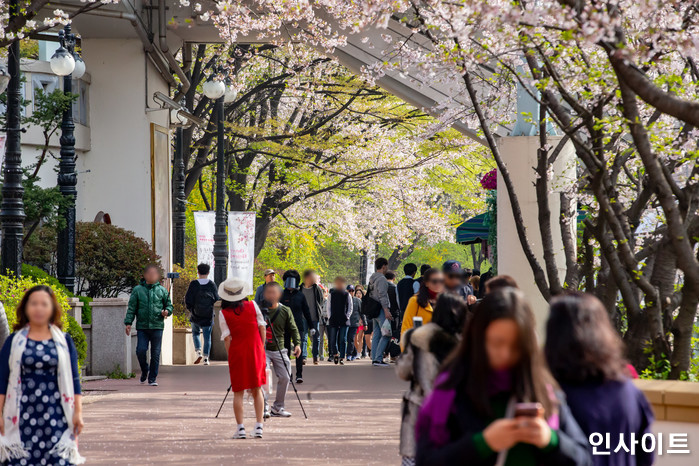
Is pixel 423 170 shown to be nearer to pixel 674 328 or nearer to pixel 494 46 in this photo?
pixel 494 46

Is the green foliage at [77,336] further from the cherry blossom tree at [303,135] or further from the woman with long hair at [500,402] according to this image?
the woman with long hair at [500,402]

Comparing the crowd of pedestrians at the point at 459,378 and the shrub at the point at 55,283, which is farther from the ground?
the shrub at the point at 55,283

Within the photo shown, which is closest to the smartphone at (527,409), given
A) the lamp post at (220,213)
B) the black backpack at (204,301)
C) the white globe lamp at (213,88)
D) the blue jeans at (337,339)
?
the black backpack at (204,301)

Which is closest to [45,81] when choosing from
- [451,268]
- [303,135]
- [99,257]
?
[99,257]

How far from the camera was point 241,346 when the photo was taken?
10.7 m

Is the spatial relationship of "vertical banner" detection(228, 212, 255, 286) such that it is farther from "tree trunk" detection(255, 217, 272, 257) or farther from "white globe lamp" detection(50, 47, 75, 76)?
"white globe lamp" detection(50, 47, 75, 76)

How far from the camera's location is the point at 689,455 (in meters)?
6.21

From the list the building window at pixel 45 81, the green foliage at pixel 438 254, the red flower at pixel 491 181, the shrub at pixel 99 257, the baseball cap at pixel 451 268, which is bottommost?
the baseball cap at pixel 451 268

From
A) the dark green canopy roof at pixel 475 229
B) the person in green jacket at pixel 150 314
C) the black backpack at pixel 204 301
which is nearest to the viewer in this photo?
the person in green jacket at pixel 150 314

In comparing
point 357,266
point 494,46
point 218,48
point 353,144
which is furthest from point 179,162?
point 357,266

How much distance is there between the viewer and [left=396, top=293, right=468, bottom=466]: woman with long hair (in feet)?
20.7

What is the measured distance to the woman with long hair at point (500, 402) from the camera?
3242 millimetres

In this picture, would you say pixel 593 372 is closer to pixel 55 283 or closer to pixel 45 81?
pixel 55 283

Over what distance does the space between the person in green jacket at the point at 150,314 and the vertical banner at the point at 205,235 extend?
7.10 metres
